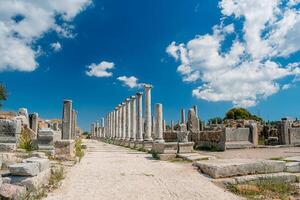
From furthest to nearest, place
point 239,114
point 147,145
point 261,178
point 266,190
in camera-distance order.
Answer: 1. point 239,114
2. point 147,145
3. point 261,178
4. point 266,190

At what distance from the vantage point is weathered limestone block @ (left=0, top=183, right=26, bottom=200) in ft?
20.9

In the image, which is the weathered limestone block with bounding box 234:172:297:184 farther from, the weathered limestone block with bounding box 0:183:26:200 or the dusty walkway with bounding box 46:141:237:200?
the weathered limestone block with bounding box 0:183:26:200

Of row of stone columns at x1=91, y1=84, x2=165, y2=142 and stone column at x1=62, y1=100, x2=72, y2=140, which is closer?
stone column at x1=62, y1=100, x2=72, y2=140

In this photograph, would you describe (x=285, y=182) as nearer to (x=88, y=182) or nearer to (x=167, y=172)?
(x=167, y=172)

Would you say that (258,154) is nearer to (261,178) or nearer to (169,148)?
(169,148)

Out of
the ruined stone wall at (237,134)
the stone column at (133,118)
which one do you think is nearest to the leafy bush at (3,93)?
the stone column at (133,118)

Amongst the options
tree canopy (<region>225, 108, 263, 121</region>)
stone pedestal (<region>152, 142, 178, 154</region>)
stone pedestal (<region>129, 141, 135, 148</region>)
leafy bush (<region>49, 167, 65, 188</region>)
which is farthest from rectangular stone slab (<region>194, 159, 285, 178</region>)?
tree canopy (<region>225, 108, 263, 121</region>)

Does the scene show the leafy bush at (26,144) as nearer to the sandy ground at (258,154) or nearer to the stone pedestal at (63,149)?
the stone pedestal at (63,149)

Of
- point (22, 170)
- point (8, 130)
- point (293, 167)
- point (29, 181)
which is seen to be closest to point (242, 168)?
point (293, 167)

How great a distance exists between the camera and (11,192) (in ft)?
21.3

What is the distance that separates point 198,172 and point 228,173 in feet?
5.08

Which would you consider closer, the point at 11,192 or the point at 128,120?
the point at 11,192

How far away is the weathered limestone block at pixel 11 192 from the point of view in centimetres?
636

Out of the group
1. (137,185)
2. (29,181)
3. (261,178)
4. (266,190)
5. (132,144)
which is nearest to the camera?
(29,181)
